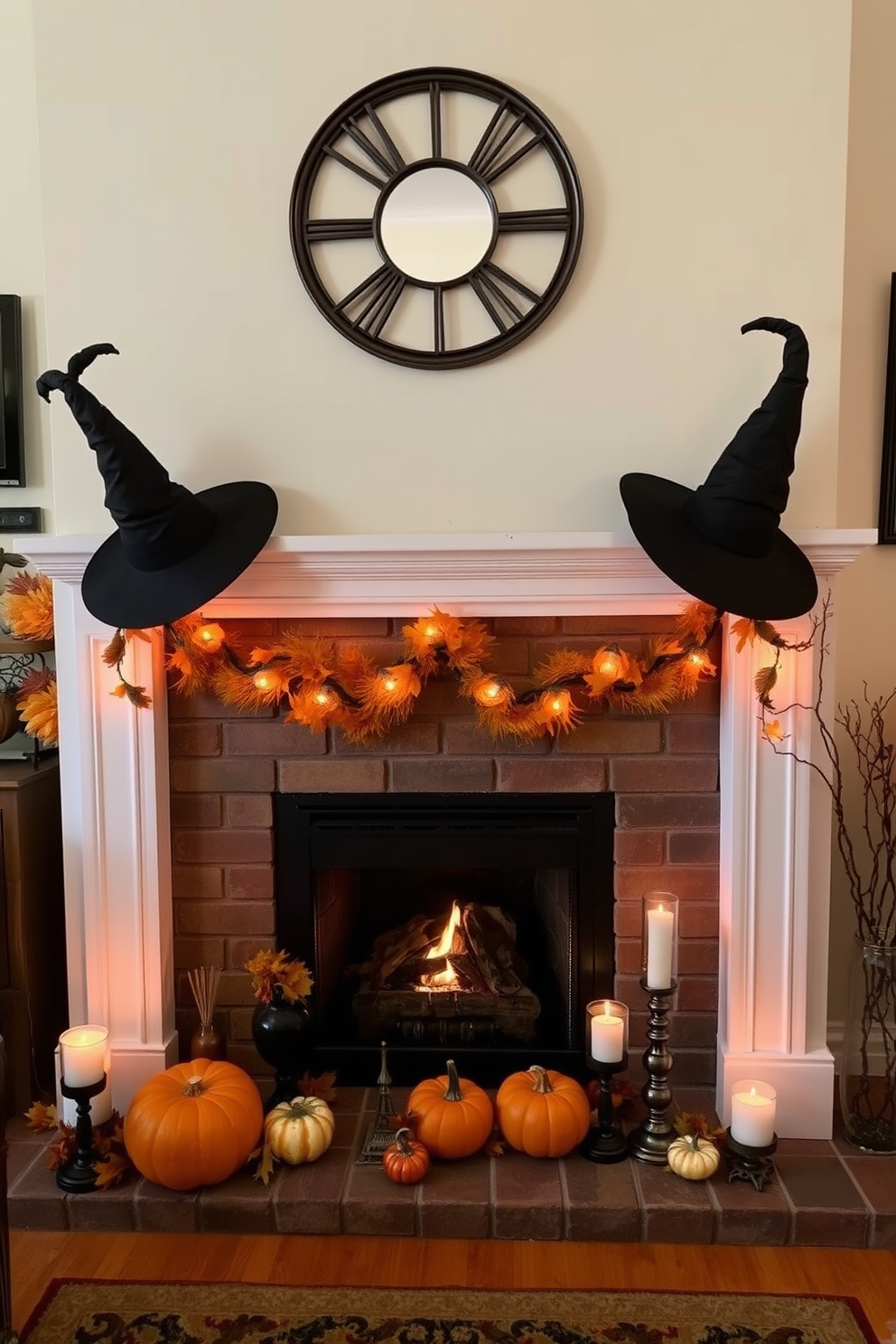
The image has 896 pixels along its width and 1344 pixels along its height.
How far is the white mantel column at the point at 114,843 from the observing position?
1.94 m

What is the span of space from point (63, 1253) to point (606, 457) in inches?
69.5

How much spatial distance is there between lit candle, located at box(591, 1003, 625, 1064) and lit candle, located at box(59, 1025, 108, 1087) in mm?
932

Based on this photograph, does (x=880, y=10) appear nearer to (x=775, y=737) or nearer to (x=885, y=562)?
(x=885, y=562)

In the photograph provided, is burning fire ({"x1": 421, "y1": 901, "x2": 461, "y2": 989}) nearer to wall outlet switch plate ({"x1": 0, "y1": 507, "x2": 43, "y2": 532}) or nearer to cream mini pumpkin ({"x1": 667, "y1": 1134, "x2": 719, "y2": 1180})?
cream mini pumpkin ({"x1": 667, "y1": 1134, "x2": 719, "y2": 1180})

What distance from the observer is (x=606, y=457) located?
189 cm

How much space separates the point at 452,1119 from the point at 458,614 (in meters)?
0.96

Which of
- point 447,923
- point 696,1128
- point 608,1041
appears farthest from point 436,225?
point 696,1128

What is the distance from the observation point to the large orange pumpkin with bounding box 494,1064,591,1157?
1820 millimetres

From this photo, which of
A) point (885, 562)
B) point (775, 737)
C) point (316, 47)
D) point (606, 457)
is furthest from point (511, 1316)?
point (316, 47)

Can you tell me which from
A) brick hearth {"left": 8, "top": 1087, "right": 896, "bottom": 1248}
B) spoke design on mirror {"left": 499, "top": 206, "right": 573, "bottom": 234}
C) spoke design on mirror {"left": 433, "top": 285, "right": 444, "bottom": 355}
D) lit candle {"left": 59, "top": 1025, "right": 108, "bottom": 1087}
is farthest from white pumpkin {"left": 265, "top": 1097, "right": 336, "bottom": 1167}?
spoke design on mirror {"left": 499, "top": 206, "right": 573, "bottom": 234}

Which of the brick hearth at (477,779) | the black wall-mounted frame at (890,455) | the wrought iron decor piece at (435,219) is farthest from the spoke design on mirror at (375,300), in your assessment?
the black wall-mounted frame at (890,455)

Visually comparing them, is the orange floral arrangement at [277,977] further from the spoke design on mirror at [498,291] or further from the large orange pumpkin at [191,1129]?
the spoke design on mirror at [498,291]

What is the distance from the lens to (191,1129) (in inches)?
68.4

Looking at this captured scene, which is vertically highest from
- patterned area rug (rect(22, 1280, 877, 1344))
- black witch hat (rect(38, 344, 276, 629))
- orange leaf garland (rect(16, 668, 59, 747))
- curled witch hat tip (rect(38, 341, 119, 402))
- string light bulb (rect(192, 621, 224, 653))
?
curled witch hat tip (rect(38, 341, 119, 402))
